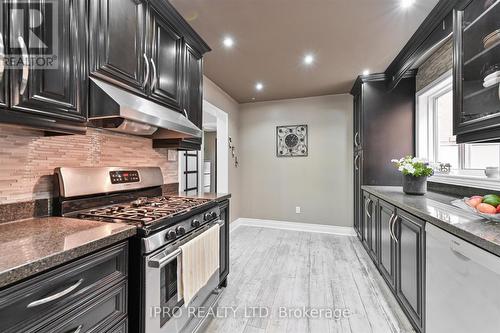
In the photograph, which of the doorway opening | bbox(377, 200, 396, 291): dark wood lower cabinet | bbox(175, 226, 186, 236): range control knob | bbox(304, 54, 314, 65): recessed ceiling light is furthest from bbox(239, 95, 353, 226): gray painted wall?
bbox(175, 226, 186, 236): range control knob

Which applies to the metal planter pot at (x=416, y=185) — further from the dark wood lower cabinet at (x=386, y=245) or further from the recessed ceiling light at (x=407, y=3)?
the recessed ceiling light at (x=407, y=3)

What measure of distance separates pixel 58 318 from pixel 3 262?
0.28m

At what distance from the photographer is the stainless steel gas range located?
45.1 inches

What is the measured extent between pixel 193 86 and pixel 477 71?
7.20ft

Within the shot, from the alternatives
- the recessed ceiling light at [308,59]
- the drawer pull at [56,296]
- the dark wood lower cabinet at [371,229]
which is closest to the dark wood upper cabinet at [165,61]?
the drawer pull at [56,296]

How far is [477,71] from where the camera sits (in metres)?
1.47

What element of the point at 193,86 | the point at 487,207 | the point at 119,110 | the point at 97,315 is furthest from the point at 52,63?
the point at 487,207

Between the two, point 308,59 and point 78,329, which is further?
point 308,59

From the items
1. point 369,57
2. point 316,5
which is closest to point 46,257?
point 316,5

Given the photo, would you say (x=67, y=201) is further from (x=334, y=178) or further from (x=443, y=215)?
(x=334, y=178)

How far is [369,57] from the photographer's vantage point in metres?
2.82

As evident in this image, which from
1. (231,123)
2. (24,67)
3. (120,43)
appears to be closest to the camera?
(24,67)

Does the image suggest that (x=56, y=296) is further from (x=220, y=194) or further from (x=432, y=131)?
(x=432, y=131)

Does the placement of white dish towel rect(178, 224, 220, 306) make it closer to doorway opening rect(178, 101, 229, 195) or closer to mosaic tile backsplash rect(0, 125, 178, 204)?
mosaic tile backsplash rect(0, 125, 178, 204)
